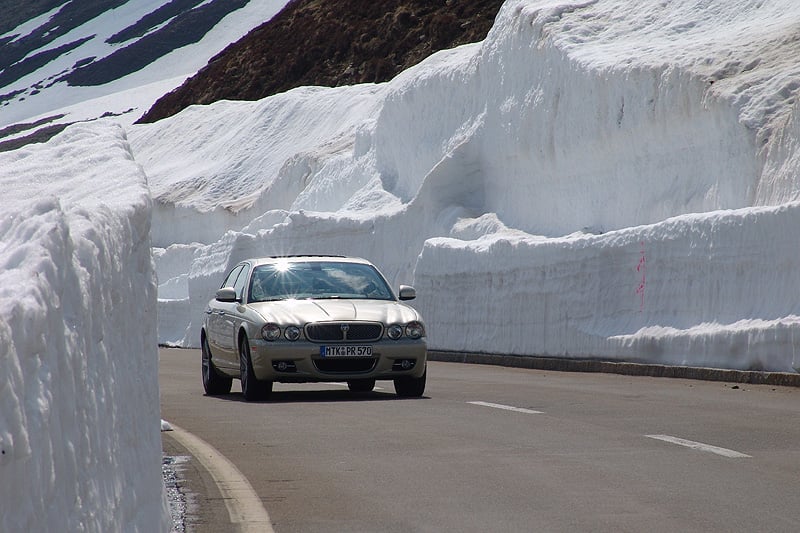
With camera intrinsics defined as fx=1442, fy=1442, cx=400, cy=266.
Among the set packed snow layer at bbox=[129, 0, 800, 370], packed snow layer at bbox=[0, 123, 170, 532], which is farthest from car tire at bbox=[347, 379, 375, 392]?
packed snow layer at bbox=[0, 123, 170, 532]

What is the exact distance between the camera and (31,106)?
12388 cm

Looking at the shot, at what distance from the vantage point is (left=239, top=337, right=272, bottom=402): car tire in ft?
48.1

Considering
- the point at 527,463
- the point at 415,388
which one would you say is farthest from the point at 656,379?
the point at 527,463

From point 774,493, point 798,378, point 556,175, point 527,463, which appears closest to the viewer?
point 774,493

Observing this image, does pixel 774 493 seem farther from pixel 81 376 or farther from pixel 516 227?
pixel 516 227

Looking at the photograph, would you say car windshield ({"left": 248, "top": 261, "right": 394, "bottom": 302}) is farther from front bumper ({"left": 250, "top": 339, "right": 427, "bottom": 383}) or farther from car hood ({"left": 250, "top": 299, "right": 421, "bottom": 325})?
front bumper ({"left": 250, "top": 339, "right": 427, "bottom": 383})

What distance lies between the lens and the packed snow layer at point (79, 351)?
11.2 ft

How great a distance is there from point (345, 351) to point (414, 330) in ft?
2.55

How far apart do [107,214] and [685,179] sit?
2242 cm

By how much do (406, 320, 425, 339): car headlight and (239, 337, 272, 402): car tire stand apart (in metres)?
1.53

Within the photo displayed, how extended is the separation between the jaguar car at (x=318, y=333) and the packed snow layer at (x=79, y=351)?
7835 millimetres

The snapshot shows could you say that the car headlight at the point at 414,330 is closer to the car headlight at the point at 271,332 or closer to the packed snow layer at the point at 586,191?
the car headlight at the point at 271,332

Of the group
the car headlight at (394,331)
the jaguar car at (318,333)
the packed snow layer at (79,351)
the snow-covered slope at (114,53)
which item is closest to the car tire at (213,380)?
the jaguar car at (318,333)

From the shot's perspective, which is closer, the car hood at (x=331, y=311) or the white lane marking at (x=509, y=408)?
the white lane marking at (x=509, y=408)
